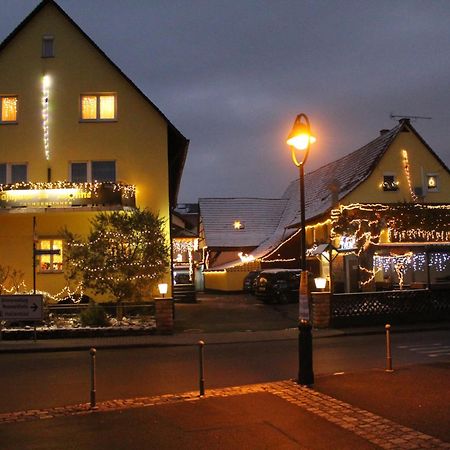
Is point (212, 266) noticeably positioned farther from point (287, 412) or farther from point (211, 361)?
point (287, 412)

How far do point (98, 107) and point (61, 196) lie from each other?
4.55m

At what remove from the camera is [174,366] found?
13414 millimetres

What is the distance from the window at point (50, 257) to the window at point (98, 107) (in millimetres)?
5152

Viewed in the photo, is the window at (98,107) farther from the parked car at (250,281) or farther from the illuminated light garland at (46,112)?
the parked car at (250,281)

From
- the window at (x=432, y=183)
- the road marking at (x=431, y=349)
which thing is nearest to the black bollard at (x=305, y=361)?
the road marking at (x=431, y=349)

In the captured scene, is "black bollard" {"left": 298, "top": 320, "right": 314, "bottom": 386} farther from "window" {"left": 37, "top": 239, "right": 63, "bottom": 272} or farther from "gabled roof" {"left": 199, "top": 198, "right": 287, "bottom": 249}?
"gabled roof" {"left": 199, "top": 198, "right": 287, "bottom": 249}

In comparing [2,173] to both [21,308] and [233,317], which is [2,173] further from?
[233,317]

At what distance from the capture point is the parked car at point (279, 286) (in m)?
30.4

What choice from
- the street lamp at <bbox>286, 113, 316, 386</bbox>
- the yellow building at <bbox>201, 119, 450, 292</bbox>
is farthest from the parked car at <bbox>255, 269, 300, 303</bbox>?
the street lamp at <bbox>286, 113, 316, 386</bbox>

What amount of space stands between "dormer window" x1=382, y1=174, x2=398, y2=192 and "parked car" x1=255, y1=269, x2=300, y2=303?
7.05 metres

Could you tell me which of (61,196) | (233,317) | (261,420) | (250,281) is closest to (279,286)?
(233,317)

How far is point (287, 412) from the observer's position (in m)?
8.20

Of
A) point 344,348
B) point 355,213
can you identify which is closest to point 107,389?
point 344,348

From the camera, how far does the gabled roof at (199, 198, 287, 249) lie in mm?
46000
